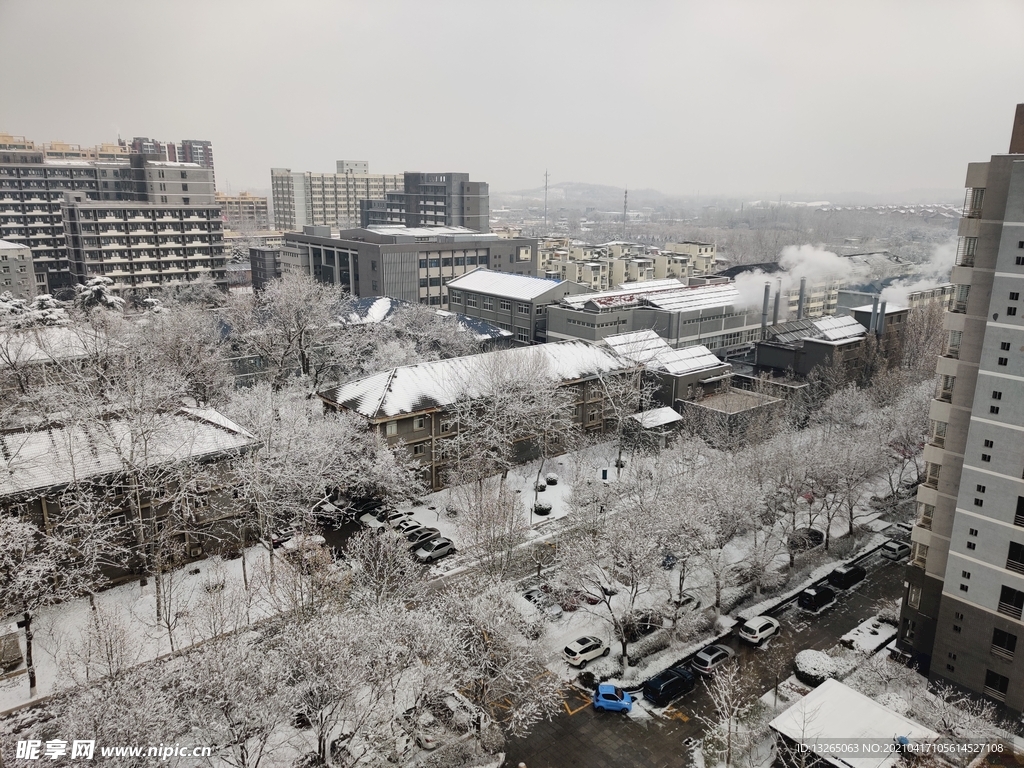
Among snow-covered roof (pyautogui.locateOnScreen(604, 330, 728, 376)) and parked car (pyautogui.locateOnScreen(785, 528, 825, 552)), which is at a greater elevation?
snow-covered roof (pyautogui.locateOnScreen(604, 330, 728, 376))

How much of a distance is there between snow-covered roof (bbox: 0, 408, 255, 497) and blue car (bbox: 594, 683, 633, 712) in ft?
53.4

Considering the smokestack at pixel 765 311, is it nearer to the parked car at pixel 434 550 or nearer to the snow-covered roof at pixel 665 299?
the snow-covered roof at pixel 665 299

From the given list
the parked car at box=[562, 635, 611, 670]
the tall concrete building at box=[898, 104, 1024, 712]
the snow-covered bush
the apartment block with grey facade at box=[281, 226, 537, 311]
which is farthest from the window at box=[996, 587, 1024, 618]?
the apartment block with grey facade at box=[281, 226, 537, 311]

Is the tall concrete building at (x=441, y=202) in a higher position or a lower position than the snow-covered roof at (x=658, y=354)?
higher

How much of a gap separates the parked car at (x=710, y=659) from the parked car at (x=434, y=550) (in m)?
10.3

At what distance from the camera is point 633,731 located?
18.4m

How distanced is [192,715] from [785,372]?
41.4m

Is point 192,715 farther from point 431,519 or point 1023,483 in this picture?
point 1023,483

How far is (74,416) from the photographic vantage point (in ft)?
83.3

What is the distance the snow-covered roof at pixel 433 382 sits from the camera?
32031 mm

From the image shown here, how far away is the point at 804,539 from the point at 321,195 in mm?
137926

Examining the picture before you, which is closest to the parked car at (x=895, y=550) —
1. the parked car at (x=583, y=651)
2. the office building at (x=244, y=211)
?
the parked car at (x=583, y=651)

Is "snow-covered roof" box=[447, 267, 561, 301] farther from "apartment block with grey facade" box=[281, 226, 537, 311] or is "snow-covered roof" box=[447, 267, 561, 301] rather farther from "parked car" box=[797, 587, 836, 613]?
"parked car" box=[797, 587, 836, 613]

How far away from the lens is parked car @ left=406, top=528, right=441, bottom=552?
27.3m
